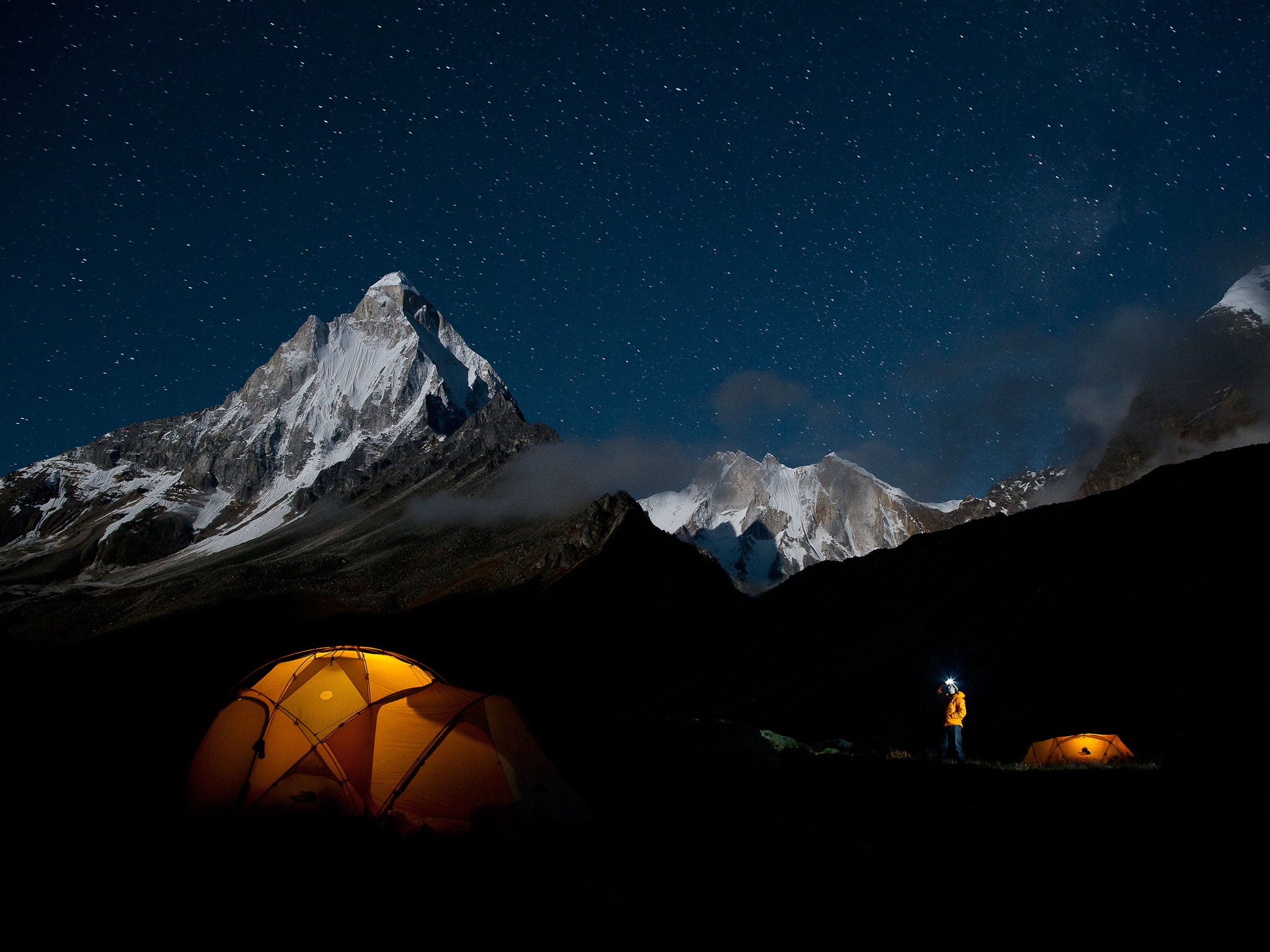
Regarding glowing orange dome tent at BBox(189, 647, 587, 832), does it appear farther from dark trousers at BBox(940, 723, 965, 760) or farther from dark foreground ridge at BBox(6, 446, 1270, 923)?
dark trousers at BBox(940, 723, 965, 760)

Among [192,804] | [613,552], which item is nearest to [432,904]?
Answer: [192,804]

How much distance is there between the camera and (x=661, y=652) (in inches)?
4240

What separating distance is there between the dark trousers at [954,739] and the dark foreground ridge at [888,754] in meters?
2.67

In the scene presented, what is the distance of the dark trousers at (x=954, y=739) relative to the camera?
691 inches

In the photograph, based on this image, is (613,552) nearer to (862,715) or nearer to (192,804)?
(862,715)

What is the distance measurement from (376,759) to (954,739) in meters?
15.3

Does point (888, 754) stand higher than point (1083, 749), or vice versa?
point (1083, 749)

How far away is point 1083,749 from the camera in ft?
59.5

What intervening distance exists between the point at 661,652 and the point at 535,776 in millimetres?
101433

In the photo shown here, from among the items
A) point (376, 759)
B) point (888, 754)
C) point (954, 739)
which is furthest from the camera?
point (954, 739)

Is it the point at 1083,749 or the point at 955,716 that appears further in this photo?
the point at 1083,749

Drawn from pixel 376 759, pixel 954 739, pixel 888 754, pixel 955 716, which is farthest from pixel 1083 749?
pixel 376 759

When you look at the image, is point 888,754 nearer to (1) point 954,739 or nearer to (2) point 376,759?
(1) point 954,739

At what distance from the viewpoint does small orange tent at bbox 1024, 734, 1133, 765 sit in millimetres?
17781
